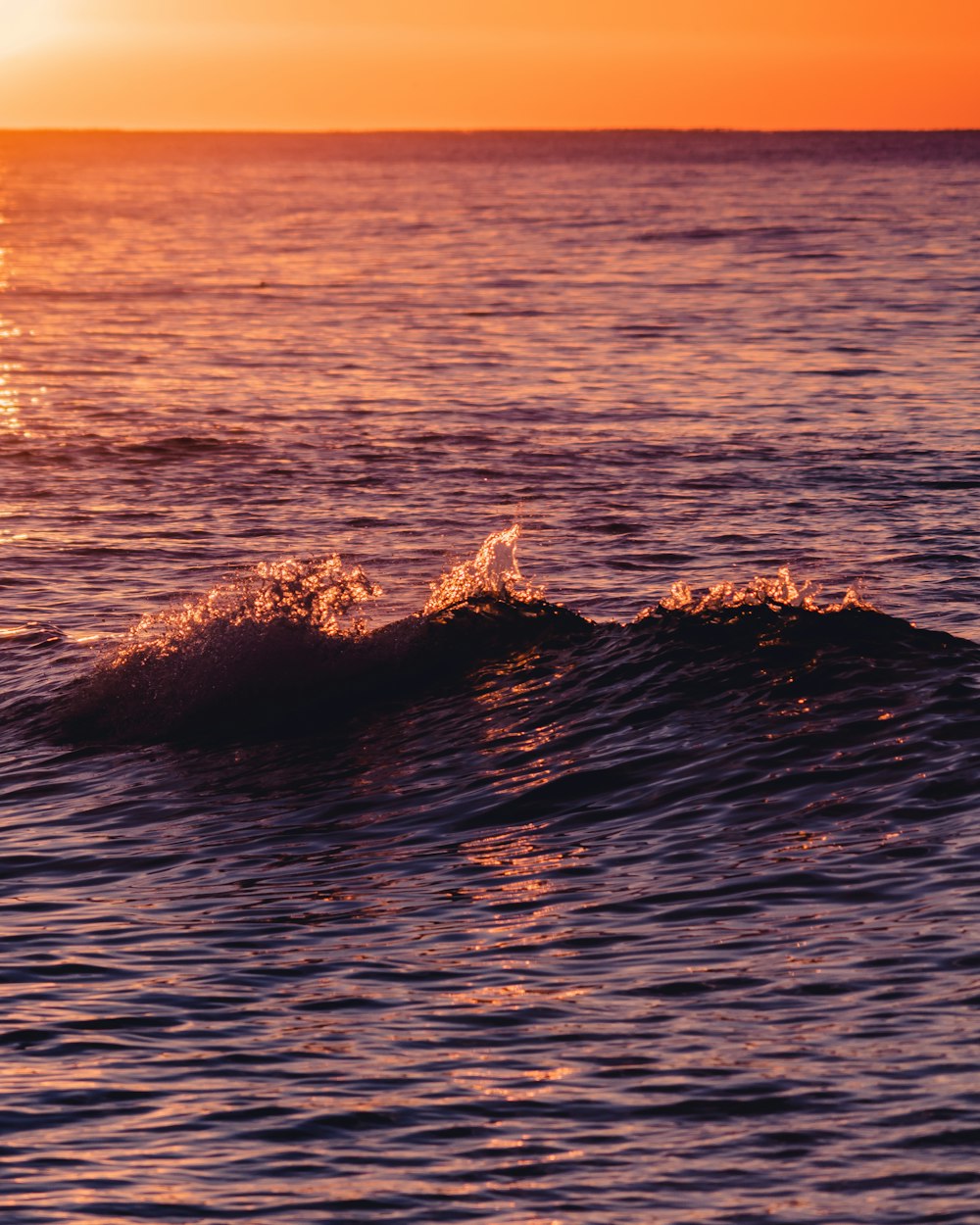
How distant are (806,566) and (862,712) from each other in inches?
260

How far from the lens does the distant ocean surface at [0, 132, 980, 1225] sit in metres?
7.30

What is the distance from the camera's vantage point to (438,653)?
16.0 m

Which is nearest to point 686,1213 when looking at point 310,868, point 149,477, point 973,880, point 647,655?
point 973,880

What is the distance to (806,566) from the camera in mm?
19609

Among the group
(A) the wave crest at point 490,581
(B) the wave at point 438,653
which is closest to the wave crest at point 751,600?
(B) the wave at point 438,653

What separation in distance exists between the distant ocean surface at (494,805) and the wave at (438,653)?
0.14 feet

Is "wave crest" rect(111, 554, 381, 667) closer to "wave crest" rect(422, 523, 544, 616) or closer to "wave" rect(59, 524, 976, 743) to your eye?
"wave" rect(59, 524, 976, 743)

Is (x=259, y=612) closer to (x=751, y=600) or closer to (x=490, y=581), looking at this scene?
(x=490, y=581)

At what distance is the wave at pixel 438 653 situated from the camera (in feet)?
47.0

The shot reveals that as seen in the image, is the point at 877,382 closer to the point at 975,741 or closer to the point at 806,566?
the point at 806,566

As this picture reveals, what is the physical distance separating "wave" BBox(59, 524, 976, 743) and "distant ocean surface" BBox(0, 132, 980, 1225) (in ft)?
0.14

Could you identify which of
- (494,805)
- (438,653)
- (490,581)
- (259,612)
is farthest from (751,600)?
(494,805)

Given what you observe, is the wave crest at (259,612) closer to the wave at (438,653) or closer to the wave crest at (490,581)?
the wave at (438,653)

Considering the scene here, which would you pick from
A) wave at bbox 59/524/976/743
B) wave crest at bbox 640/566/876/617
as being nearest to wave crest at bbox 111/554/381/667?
wave at bbox 59/524/976/743
